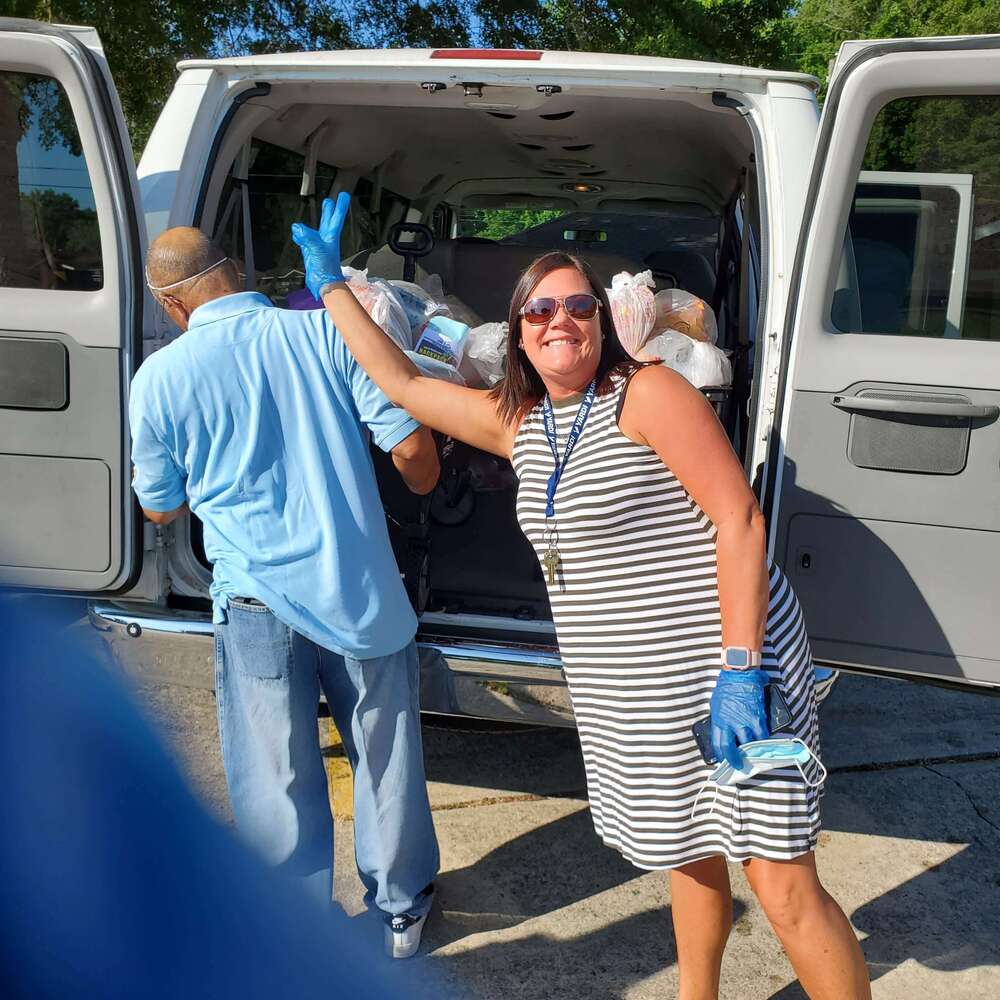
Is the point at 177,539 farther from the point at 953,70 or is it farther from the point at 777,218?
the point at 953,70

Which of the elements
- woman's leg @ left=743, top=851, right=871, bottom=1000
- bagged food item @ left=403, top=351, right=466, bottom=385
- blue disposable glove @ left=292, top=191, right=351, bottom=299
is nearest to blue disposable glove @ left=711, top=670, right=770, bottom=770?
woman's leg @ left=743, top=851, right=871, bottom=1000

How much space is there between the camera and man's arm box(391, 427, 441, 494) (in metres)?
2.43

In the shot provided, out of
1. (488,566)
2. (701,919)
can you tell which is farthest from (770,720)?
(488,566)

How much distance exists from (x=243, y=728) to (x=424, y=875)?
1.94 ft

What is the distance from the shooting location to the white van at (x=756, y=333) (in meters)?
Result: 2.43

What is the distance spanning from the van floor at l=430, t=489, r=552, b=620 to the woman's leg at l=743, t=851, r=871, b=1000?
1.14m

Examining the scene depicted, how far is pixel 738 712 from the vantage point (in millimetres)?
1970

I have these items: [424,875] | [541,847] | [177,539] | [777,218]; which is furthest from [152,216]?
[541,847]

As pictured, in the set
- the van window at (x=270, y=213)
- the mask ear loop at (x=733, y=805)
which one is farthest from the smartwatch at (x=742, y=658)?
the van window at (x=270, y=213)

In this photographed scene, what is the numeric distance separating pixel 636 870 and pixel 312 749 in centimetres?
111

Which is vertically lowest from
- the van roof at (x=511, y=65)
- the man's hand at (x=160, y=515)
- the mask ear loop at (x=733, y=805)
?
the mask ear loop at (x=733, y=805)

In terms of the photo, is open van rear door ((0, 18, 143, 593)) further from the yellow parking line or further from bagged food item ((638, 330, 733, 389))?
bagged food item ((638, 330, 733, 389))

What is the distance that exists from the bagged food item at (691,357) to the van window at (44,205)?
59.6 inches

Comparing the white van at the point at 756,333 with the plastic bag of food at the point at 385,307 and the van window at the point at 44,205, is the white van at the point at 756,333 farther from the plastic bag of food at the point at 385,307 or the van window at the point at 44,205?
the plastic bag of food at the point at 385,307
